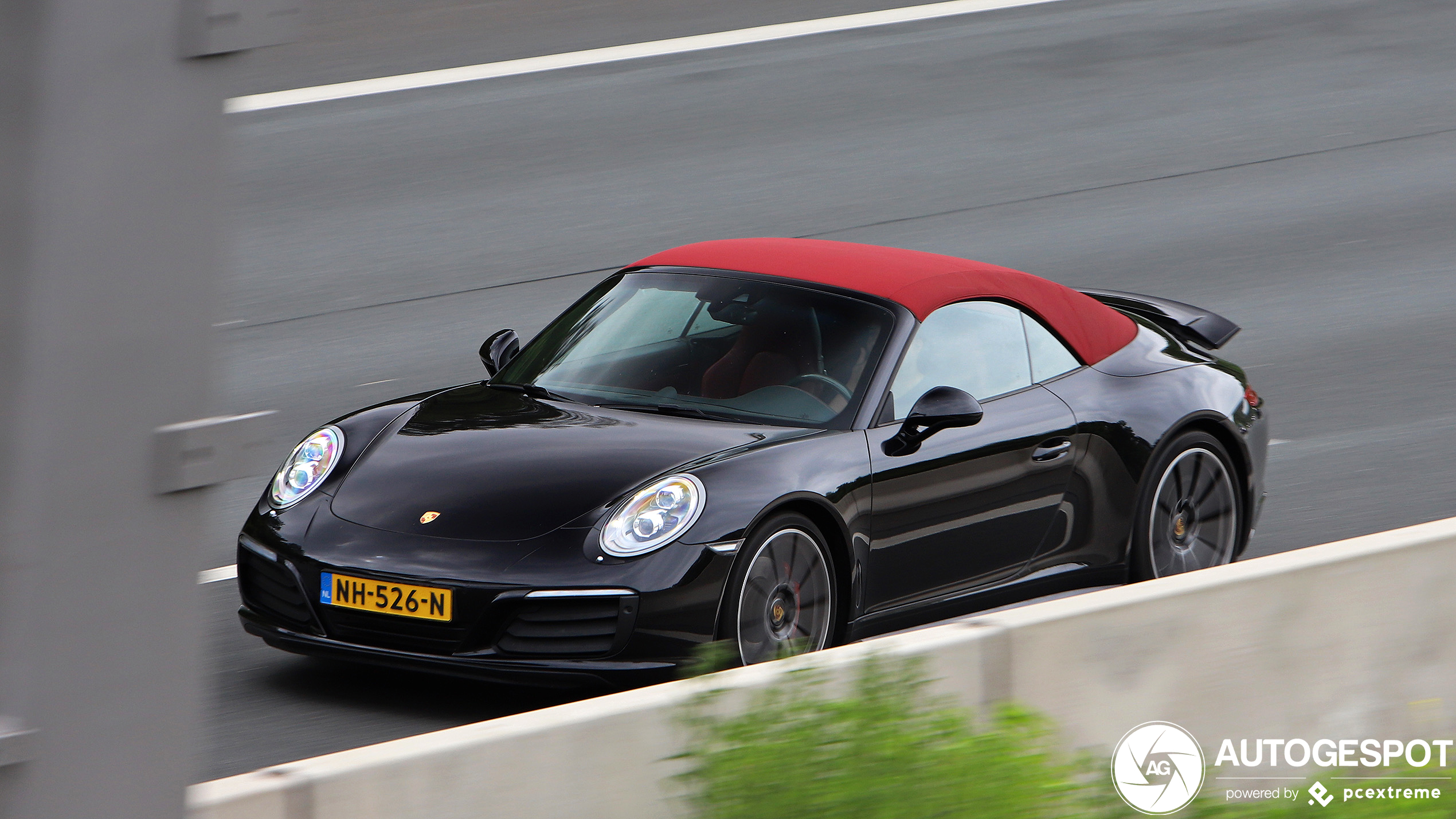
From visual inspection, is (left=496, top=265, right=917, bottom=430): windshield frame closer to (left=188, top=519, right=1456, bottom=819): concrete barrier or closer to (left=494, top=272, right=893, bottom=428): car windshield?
(left=494, top=272, right=893, bottom=428): car windshield

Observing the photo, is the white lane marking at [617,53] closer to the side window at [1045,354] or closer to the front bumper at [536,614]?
the side window at [1045,354]

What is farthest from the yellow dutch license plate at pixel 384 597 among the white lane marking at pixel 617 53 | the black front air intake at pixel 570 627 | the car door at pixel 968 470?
the white lane marking at pixel 617 53

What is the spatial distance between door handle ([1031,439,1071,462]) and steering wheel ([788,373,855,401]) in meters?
0.71

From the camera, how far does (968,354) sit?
6.90 meters

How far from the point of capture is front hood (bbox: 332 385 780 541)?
587 cm

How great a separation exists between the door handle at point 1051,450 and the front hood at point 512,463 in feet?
3.17

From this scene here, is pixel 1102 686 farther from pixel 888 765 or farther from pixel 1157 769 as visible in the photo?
pixel 888 765

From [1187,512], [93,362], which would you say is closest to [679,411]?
[1187,512]

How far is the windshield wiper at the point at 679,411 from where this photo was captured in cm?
650

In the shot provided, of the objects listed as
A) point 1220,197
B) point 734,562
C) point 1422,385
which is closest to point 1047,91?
point 1220,197

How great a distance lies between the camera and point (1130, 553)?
7109 mm

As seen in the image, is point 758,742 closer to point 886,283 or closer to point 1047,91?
point 886,283

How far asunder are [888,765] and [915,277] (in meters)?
3.69

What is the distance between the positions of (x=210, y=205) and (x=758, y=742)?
4.55ft
